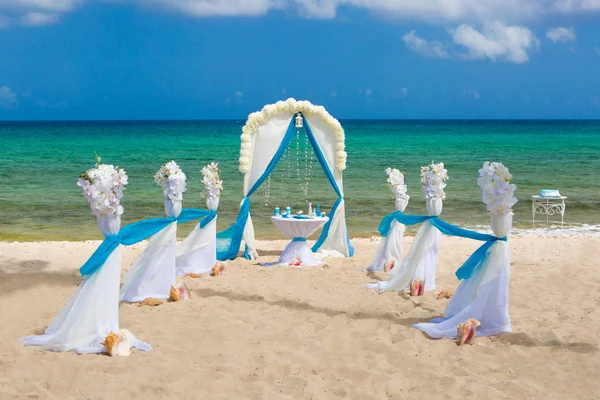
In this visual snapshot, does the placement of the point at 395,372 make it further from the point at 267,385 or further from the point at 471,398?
the point at 267,385

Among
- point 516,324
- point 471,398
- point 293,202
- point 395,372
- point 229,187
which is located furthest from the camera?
point 229,187

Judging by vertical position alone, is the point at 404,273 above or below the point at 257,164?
below

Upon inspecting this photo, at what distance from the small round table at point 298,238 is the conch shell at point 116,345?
490 centimetres

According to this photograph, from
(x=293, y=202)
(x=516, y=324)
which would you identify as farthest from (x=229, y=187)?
(x=516, y=324)

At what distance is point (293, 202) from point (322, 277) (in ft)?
41.1

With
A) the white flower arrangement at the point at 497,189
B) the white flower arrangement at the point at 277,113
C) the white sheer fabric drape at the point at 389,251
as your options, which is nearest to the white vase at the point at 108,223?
the white flower arrangement at the point at 497,189

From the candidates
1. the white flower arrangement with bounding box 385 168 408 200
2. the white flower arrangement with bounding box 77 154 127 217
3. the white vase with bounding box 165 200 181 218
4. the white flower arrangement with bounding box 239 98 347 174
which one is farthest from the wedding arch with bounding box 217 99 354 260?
the white flower arrangement with bounding box 77 154 127 217

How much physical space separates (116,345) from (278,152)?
20.3 ft

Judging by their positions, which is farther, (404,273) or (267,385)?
(404,273)

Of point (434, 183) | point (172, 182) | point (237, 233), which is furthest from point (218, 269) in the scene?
point (434, 183)

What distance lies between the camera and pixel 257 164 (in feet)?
42.3

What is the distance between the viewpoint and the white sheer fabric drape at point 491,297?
8133mm

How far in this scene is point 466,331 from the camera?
789cm

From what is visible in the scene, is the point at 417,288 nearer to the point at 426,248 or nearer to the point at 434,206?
the point at 426,248
